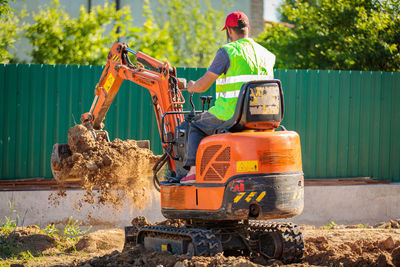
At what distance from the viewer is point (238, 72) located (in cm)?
632

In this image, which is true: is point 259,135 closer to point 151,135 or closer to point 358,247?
point 358,247

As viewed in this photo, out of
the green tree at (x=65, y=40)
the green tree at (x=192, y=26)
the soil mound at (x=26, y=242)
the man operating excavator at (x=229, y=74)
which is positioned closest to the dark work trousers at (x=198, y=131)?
the man operating excavator at (x=229, y=74)

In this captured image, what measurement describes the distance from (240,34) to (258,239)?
2.52m

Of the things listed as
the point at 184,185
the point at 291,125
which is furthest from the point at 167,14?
the point at 184,185

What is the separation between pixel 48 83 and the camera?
10016 millimetres

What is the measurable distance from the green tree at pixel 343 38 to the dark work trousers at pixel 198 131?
8317mm

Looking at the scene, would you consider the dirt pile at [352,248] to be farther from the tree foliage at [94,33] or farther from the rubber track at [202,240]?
the tree foliage at [94,33]

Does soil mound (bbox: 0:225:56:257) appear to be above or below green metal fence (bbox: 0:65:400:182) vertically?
below

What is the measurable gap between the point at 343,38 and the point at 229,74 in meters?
9.35

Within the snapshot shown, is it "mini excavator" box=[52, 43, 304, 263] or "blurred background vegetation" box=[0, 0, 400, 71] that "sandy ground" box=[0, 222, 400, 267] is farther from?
"blurred background vegetation" box=[0, 0, 400, 71]

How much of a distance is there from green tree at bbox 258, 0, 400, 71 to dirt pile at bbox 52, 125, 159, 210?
7.78 metres

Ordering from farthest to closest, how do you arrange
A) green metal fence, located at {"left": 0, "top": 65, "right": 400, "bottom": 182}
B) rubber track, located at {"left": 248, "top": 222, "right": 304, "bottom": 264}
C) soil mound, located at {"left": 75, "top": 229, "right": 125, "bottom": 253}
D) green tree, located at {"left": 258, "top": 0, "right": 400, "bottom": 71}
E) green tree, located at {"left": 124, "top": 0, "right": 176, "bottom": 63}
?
green tree, located at {"left": 124, "top": 0, "right": 176, "bottom": 63} < green tree, located at {"left": 258, "top": 0, "right": 400, "bottom": 71} < green metal fence, located at {"left": 0, "top": 65, "right": 400, "bottom": 182} < soil mound, located at {"left": 75, "top": 229, "right": 125, "bottom": 253} < rubber track, located at {"left": 248, "top": 222, "right": 304, "bottom": 264}

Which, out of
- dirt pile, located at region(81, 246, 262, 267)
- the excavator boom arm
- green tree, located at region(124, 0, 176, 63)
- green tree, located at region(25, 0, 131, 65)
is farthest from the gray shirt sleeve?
green tree, located at region(124, 0, 176, 63)

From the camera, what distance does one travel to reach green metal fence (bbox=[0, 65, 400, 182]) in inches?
390
